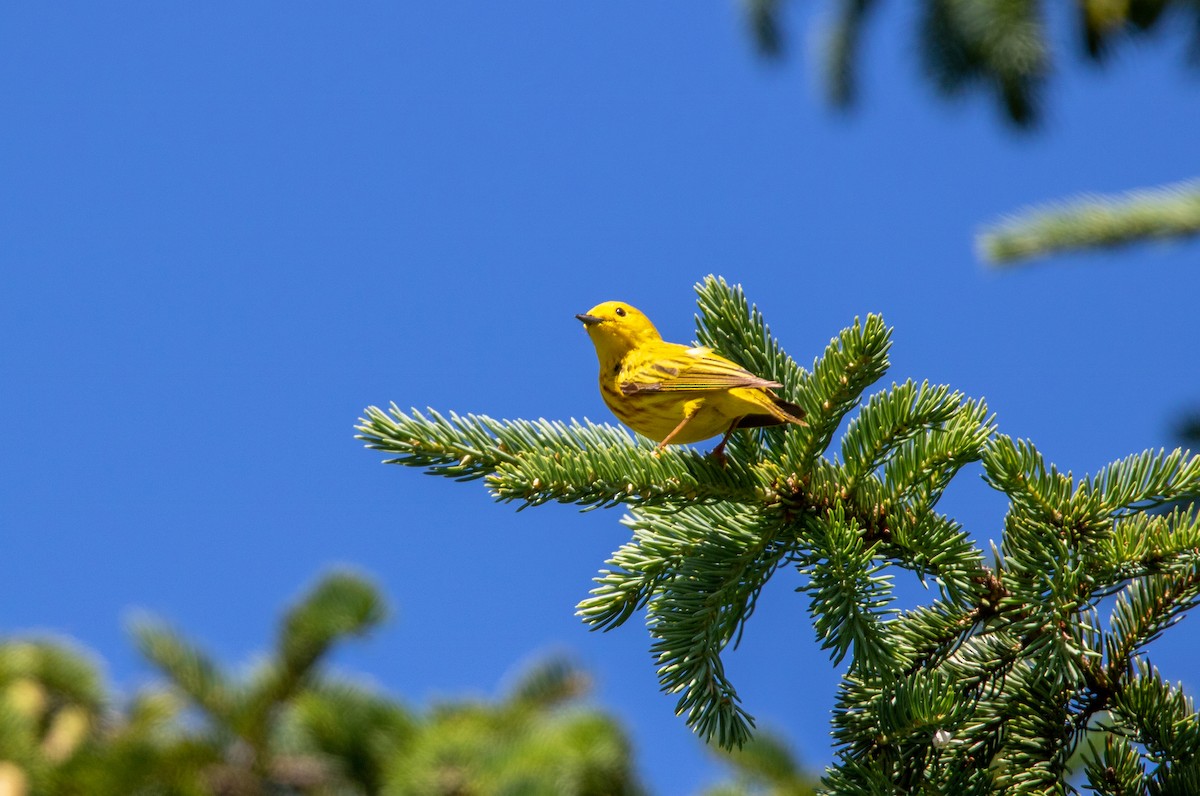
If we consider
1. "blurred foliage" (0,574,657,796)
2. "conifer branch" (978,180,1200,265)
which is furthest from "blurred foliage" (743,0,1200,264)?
"blurred foliage" (0,574,657,796)

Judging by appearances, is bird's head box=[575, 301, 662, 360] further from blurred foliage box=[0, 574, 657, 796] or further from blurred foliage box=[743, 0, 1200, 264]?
blurred foliage box=[0, 574, 657, 796]

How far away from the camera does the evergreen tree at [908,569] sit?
1.66 m

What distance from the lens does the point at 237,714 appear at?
22.7ft

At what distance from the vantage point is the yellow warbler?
2.17 meters

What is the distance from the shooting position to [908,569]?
5.99 ft

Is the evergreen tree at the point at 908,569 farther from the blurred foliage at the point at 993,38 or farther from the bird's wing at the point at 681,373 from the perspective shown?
the blurred foliage at the point at 993,38

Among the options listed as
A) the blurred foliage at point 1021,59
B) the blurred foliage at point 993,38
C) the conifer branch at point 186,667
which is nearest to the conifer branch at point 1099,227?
the blurred foliage at point 1021,59

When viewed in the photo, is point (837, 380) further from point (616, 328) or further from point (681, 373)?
point (616, 328)

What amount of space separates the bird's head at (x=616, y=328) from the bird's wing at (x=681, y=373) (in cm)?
39

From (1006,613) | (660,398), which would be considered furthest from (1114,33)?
(1006,613)

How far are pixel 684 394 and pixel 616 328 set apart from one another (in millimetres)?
999

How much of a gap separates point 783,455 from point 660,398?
2.30 ft

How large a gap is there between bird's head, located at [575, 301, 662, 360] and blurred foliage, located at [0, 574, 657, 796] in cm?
347

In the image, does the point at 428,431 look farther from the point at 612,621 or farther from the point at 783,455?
the point at 783,455
